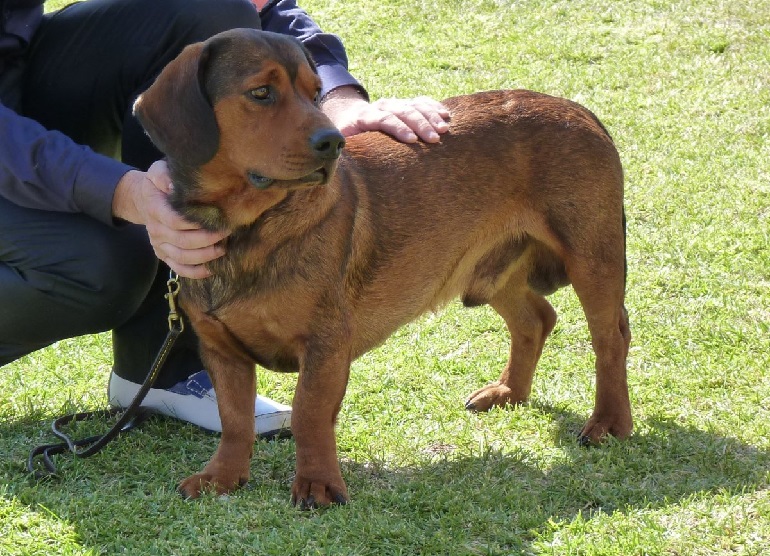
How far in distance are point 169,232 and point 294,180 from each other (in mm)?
532

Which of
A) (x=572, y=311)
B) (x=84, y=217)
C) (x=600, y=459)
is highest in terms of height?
(x=84, y=217)

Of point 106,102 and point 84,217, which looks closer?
point 84,217

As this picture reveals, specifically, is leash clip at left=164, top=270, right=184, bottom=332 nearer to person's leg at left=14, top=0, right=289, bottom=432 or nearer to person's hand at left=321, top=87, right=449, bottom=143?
person's leg at left=14, top=0, right=289, bottom=432

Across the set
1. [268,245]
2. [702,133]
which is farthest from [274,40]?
[702,133]

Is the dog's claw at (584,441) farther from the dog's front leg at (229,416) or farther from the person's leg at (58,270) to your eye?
the person's leg at (58,270)

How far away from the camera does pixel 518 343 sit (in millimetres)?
4492

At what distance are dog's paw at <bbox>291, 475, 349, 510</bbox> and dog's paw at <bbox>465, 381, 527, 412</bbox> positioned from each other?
106 cm

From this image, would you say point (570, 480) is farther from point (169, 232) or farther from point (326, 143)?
point (169, 232)

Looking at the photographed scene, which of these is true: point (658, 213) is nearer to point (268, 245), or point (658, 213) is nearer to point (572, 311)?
point (572, 311)

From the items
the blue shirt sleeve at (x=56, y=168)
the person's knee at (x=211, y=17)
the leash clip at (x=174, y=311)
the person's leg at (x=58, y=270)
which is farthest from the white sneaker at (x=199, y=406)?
the person's knee at (x=211, y=17)

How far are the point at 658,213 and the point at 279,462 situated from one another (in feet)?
11.1

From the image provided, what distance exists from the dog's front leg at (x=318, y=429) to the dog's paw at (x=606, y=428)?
1.08 metres

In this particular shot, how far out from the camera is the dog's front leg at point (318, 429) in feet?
11.4

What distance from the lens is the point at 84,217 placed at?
397 cm
